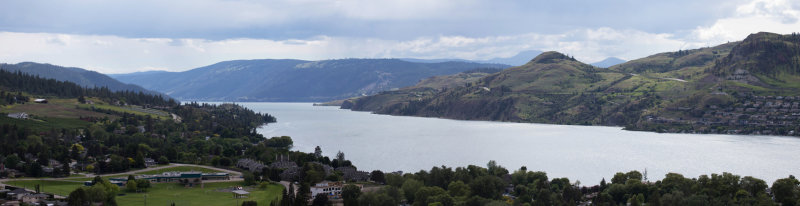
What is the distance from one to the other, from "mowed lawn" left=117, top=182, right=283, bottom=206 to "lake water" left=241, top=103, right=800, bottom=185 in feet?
74.4

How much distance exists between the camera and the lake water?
267 ft

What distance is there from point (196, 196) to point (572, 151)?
6228 centimetres

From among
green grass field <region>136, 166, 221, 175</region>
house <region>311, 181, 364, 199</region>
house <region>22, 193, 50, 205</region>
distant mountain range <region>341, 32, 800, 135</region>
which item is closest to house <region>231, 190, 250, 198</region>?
house <region>311, 181, 364, 199</region>

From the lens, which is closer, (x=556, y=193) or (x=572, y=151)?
(x=556, y=193)

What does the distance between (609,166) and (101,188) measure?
58326 mm

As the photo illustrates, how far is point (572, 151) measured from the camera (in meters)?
102

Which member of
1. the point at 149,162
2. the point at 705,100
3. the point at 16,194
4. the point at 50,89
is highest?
the point at 50,89

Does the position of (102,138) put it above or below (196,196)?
above

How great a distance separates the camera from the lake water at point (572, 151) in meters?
81.5

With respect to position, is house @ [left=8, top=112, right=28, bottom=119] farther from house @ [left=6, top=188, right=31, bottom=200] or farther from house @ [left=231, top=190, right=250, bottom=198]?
house @ [left=231, top=190, right=250, bottom=198]

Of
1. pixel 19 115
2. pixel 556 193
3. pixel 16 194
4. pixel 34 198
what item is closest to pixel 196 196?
pixel 34 198

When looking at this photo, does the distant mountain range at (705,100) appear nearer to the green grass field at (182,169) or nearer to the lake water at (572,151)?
the lake water at (572,151)

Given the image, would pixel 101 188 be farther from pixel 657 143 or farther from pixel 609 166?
pixel 657 143

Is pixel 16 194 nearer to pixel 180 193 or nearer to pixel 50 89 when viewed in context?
pixel 180 193
